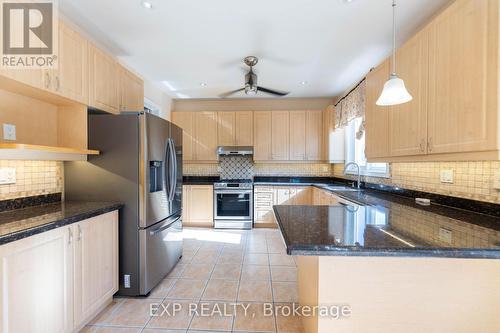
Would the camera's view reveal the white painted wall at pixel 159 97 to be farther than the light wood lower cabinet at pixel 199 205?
No

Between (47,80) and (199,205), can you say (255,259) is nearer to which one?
(199,205)

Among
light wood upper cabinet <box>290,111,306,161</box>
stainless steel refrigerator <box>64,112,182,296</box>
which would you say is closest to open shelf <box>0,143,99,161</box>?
stainless steel refrigerator <box>64,112,182,296</box>

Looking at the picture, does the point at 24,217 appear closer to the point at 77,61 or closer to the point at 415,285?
the point at 77,61

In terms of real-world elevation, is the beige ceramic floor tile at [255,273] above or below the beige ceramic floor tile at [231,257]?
above

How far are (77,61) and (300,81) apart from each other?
117 inches

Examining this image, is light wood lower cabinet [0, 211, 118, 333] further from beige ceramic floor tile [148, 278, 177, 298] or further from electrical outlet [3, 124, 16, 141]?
electrical outlet [3, 124, 16, 141]

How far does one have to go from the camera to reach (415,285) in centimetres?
111

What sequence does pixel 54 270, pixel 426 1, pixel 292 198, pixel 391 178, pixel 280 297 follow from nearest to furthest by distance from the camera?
pixel 54 270, pixel 426 1, pixel 280 297, pixel 391 178, pixel 292 198

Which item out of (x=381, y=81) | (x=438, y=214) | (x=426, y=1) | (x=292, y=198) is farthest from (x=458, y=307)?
(x=292, y=198)

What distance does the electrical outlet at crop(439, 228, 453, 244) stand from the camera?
41.3 inches

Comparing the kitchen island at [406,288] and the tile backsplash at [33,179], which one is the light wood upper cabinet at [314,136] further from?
the tile backsplash at [33,179]

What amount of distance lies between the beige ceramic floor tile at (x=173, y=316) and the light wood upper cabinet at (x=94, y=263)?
461 millimetres

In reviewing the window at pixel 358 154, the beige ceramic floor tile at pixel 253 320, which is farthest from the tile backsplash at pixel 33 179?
the window at pixel 358 154

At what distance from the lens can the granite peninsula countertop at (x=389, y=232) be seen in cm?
95
